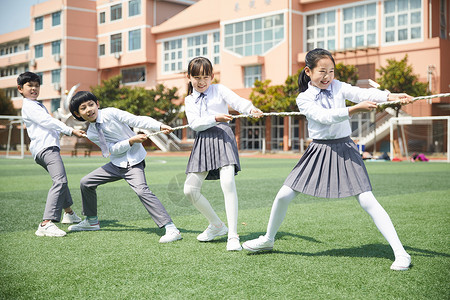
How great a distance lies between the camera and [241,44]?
3581 cm

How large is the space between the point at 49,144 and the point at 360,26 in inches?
1139

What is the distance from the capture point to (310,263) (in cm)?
362

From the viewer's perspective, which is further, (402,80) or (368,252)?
(402,80)

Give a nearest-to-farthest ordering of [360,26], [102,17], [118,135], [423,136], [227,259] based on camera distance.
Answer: [227,259]
[118,135]
[423,136]
[360,26]
[102,17]

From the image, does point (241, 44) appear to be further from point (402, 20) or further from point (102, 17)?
point (102, 17)

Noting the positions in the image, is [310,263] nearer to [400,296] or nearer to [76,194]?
[400,296]

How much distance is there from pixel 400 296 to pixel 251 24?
33.7m

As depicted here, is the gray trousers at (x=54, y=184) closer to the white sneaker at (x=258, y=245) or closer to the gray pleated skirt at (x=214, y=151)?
the gray pleated skirt at (x=214, y=151)

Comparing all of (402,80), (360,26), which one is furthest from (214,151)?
(360,26)

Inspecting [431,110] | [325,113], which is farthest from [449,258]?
[431,110]

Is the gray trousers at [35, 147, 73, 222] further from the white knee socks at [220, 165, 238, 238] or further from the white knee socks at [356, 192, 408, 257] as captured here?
the white knee socks at [356, 192, 408, 257]

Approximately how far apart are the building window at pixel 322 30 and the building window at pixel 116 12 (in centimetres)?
1908

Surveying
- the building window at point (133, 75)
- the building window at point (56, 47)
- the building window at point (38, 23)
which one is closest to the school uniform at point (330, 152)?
the building window at point (133, 75)

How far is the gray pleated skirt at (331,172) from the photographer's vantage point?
360cm
